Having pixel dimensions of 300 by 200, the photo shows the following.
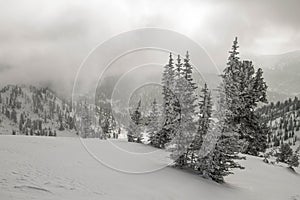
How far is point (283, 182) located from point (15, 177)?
67.1 feet

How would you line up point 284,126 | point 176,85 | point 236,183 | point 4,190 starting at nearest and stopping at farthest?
1. point 4,190
2. point 236,183
3. point 176,85
4. point 284,126

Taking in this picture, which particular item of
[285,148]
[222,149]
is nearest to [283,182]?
[222,149]

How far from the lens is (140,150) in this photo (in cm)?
2512

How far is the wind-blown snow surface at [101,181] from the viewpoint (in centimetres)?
1011

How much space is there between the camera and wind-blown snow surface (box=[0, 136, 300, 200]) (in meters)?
10.1

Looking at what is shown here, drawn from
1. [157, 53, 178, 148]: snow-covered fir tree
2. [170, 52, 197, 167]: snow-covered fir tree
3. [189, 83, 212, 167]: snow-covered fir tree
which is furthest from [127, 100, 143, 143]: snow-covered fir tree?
[189, 83, 212, 167]: snow-covered fir tree

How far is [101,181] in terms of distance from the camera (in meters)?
12.3

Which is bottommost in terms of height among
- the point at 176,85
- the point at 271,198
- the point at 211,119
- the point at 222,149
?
the point at 271,198

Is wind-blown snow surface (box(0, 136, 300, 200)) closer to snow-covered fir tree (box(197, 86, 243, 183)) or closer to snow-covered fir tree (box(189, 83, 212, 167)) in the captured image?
snow-covered fir tree (box(197, 86, 243, 183))

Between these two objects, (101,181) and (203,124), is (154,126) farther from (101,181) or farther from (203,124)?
(101,181)

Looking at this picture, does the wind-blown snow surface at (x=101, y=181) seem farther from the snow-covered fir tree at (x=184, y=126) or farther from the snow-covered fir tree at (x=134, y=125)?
the snow-covered fir tree at (x=134, y=125)

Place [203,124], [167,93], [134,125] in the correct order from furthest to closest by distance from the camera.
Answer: [134,125], [167,93], [203,124]

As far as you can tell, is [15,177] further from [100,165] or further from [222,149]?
[222,149]

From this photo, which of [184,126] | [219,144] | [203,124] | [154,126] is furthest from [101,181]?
[154,126]
